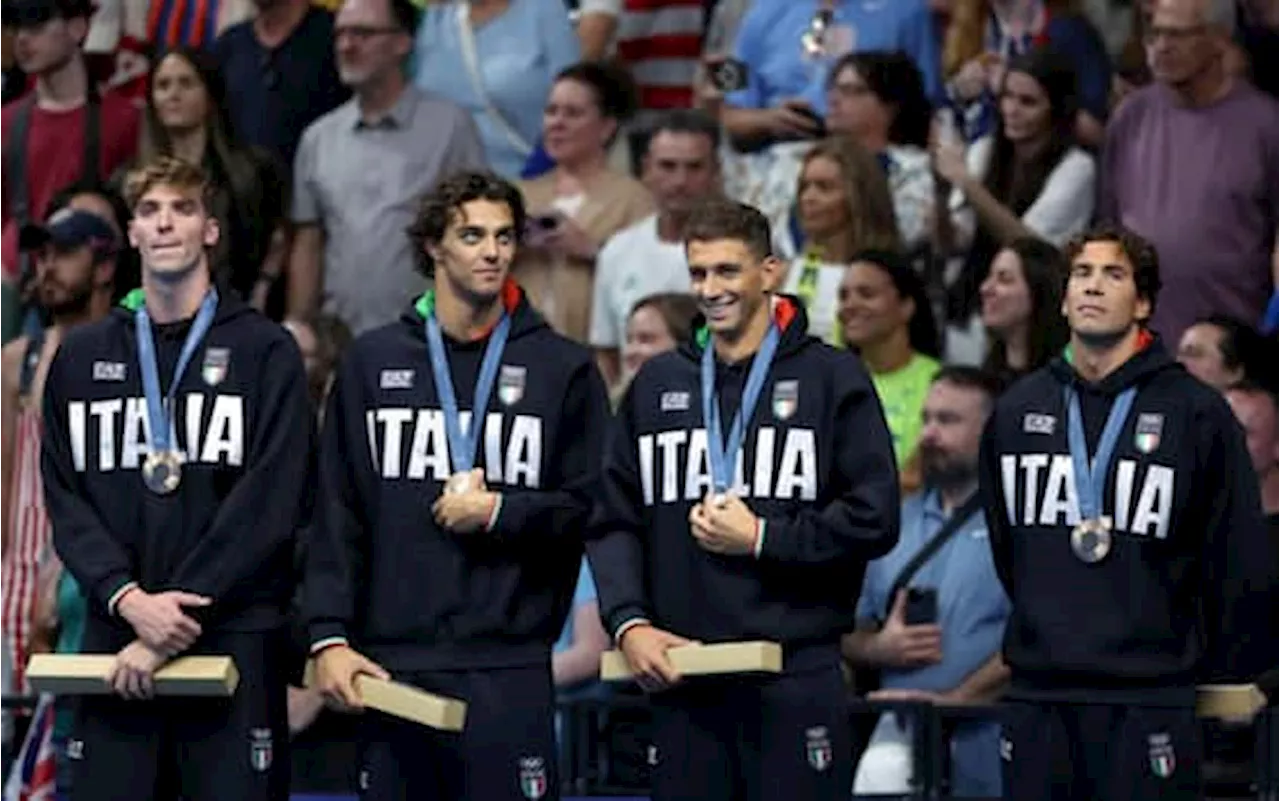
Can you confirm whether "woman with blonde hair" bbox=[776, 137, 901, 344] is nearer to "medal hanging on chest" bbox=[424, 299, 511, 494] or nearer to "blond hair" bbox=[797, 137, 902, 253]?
"blond hair" bbox=[797, 137, 902, 253]

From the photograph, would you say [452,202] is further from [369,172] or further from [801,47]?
[801,47]

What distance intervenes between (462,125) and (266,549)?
15.8 ft

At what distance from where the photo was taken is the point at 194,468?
1296cm

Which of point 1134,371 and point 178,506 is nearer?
point 178,506

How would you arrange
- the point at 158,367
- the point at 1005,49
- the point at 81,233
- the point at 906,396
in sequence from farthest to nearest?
the point at 1005,49 → the point at 81,233 → the point at 906,396 → the point at 158,367

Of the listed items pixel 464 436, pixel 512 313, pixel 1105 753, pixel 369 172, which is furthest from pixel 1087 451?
pixel 369 172

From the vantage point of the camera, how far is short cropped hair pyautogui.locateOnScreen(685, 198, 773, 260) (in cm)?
1302

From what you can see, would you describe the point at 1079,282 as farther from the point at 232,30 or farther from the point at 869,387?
the point at 232,30

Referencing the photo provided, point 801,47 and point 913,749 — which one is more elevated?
point 801,47

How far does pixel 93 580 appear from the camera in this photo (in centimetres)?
1281

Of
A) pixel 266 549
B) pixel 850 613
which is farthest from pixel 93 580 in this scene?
pixel 850 613

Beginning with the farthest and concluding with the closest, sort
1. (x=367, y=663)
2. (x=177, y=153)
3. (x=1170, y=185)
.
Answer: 1. (x=177, y=153)
2. (x=1170, y=185)
3. (x=367, y=663)

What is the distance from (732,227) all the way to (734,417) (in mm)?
560

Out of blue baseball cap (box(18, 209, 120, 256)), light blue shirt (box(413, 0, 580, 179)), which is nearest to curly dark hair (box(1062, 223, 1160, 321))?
blue baseball cap (box(18, 209, 120, 256))
